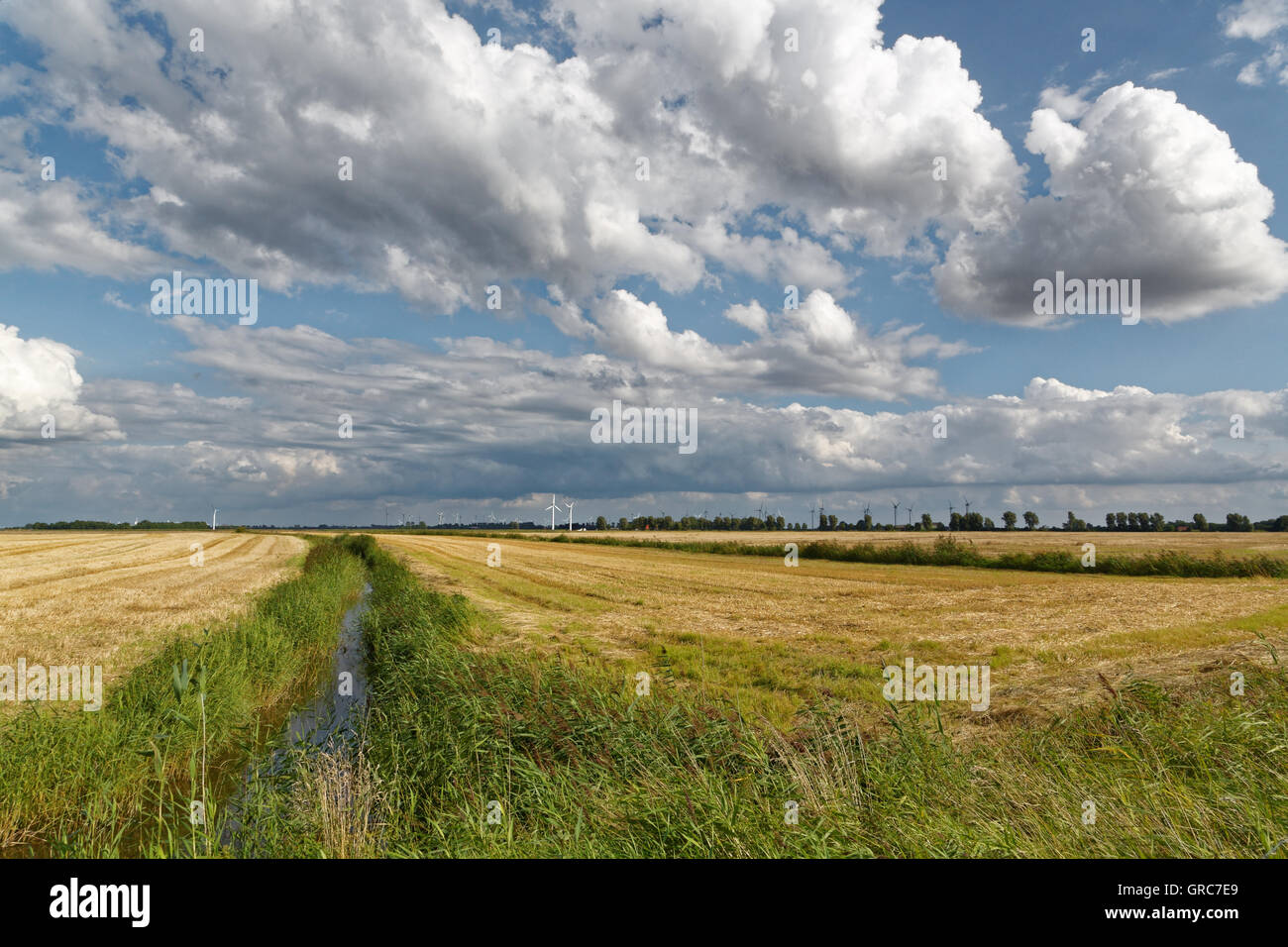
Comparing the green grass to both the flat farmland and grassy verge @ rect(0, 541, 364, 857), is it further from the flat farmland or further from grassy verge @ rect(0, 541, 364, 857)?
the flat farmland

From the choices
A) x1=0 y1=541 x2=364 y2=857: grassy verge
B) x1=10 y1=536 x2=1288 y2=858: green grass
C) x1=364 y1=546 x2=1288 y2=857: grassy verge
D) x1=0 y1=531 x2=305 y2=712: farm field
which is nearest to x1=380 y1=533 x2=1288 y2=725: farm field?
x1=10 y1=536 x2=1288 y2=858: green grass

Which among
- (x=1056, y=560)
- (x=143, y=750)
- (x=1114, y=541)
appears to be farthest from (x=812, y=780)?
(x=1114, y=541)

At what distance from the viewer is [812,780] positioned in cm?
742

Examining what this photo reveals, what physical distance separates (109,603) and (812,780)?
109 ft

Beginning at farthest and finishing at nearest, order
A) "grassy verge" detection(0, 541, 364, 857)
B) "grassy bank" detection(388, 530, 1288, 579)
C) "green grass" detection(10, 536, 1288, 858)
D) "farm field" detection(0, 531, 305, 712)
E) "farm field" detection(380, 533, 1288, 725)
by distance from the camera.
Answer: "grassy bank" detection(388, 530, 1288, 579)
"farm field" detection(0, 531, 305, 712)
"farm field" detection(380, 533, 1288, 725)
"grassy verge" detection(0, 541, 364, 857)
"green grass" detection(10, 536, 1288, 858)

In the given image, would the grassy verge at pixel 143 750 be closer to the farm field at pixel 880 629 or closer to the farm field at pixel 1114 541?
the farm field at pixel 880 629

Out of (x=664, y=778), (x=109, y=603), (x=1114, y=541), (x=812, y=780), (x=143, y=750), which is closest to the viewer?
(x=812, y=780)

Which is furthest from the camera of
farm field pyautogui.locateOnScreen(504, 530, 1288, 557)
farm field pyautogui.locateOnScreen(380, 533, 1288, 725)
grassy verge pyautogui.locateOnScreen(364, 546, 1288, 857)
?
farm field pyautogui.locateOnScreen(504, 530, 1288, 557)

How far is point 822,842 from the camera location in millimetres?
5879

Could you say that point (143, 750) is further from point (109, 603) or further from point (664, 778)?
point (109, 603)

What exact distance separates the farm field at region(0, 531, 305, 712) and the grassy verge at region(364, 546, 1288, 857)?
32.5 ft

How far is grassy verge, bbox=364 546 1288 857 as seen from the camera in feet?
19.3
